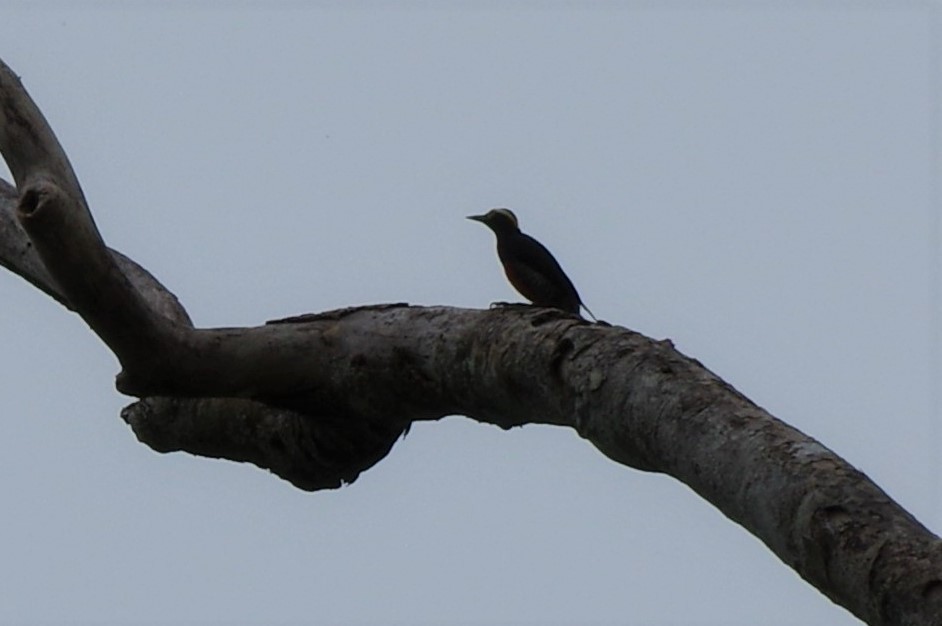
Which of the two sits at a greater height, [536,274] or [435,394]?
[536,274]

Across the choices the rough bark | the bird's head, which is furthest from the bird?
the rough bark

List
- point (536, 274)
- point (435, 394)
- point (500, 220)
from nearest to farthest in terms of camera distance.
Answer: point (435, 394)
point (536, 274)
point (500, 220)

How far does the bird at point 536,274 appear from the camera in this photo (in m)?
6.47

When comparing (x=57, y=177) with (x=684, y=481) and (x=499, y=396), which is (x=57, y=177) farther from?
(x=684, y=481)

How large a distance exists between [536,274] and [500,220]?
638mm

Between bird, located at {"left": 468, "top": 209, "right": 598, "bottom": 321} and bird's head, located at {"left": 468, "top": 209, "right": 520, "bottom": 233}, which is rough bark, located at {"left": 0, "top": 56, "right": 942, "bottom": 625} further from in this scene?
bird's head, located at {"left": 468, "top": 209, "right": 520, "bottom": 233}

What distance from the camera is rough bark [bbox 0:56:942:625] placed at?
3211 millimetres

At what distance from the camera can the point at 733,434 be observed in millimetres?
3580

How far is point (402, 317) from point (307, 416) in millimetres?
521

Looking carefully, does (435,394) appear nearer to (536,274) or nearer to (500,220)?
(536,274)

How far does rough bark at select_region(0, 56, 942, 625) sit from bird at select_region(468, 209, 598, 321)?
1.40m

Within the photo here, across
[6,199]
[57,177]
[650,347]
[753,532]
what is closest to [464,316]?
[650,347]

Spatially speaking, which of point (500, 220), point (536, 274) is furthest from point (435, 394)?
point (500, 220)

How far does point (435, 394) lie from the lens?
487cm
